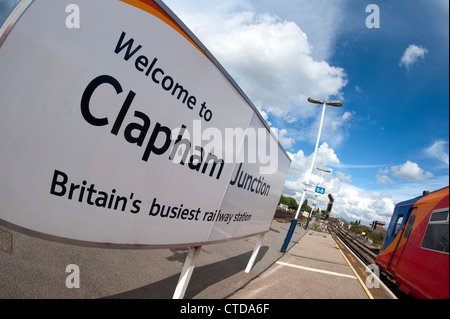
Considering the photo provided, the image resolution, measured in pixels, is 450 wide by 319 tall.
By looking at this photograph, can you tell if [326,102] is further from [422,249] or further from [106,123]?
[106,123]

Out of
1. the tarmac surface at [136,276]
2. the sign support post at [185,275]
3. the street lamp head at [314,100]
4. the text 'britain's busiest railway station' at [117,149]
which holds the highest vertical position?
the street lamp head at [314,100]

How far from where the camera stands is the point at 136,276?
148 inches

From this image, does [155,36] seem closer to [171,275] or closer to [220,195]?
[220,195]

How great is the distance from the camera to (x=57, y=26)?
1.32 meters

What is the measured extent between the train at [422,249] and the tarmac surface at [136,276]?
1.27m

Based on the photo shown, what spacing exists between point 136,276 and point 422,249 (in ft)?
15.2

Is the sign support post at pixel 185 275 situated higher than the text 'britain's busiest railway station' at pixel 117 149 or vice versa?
the text 'britain's busiest railway station' at pixel 117 149

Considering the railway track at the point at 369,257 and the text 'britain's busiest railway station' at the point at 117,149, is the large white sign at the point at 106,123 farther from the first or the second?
the railway track at the point at 369,257

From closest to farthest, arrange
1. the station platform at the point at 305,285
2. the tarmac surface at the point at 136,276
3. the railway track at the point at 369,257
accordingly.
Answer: the tarmac surface at the point at 136,276
the station platform at the point at 305,285
the railway track at the point at 369,257

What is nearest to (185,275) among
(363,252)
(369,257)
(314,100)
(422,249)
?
(422,249)

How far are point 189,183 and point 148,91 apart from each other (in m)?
1.08

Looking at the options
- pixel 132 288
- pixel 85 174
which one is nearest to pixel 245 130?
pixel 85 174

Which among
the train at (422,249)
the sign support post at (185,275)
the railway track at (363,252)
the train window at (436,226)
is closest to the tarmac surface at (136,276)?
the sign support post at (185,275)

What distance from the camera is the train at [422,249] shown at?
36.8 inches
